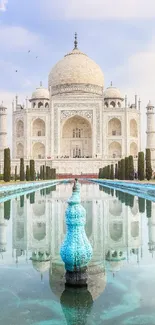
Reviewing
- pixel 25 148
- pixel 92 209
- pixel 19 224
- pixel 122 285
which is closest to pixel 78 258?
pixel 122 285

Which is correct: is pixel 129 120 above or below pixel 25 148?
above

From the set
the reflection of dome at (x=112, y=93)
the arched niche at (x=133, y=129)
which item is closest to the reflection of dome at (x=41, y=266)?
the arched niche at (x=133, y=129)

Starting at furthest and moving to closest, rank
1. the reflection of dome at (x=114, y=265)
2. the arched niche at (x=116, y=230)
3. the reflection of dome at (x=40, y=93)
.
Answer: the reflection of dome at (x=40, y=93) → the arched niche at (x=116, y=230) → the reflection of dome at (x=114, y=265)

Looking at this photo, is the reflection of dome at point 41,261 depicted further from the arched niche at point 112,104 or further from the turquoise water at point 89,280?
the arched niche at point 112,104

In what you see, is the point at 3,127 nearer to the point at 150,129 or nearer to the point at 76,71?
the point at 76,71

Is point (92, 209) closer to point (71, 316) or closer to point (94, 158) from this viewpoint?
point (71, 316)

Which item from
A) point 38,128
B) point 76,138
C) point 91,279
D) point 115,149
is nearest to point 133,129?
point 115,149
